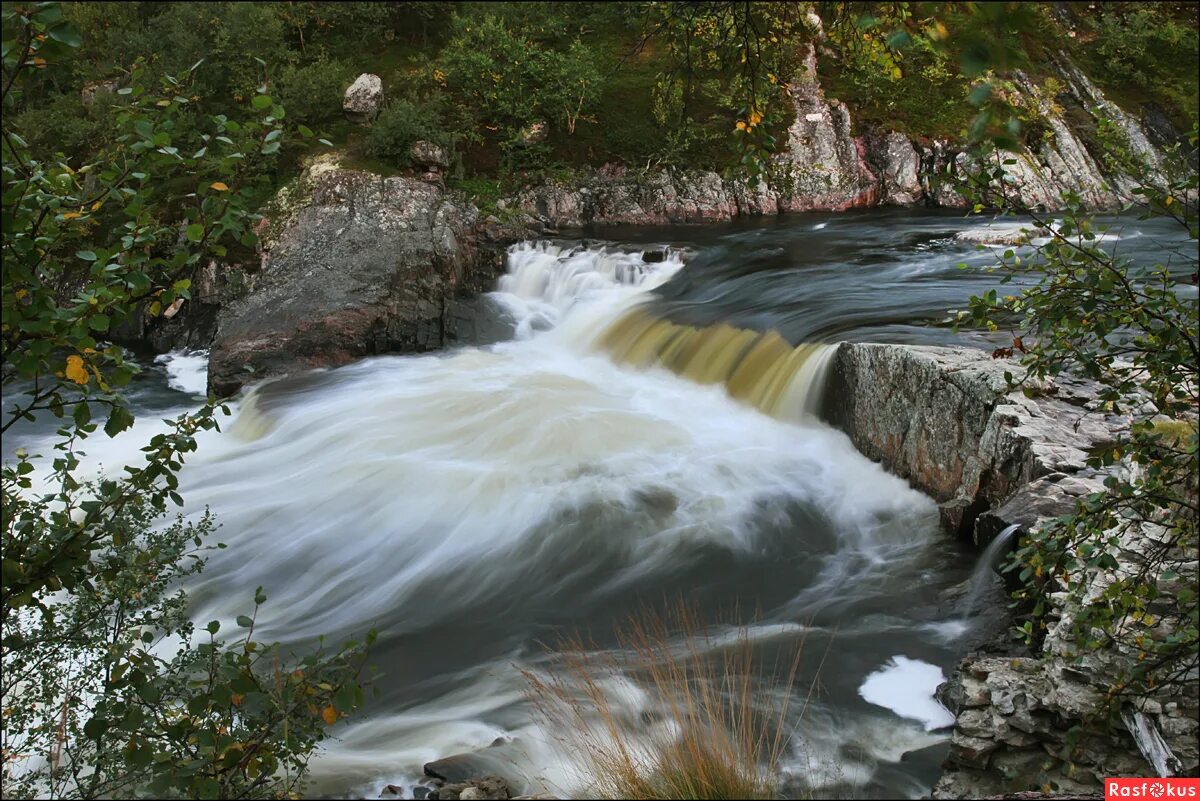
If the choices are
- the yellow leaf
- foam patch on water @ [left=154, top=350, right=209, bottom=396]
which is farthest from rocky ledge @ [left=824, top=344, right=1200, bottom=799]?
foam patch on water @ [left=154, top=350, right=209, bottom=396]

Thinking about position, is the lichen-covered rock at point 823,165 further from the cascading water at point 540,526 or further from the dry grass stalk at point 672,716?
the dry grass stalk at point 672,716

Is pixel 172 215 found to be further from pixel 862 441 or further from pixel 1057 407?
pixel 1057 407

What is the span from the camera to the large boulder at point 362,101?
679 inches

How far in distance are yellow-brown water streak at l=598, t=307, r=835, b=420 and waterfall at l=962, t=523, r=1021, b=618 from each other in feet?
10.2

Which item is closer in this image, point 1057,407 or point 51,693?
point 51,693

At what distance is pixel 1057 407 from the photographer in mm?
6621

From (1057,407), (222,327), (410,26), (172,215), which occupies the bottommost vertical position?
(1057,407)

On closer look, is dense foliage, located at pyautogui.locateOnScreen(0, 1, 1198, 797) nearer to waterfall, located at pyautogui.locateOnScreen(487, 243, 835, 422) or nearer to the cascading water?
the cascading water

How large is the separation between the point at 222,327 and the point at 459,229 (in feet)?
15.5

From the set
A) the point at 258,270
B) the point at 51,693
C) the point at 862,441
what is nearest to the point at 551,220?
the point at 258,270

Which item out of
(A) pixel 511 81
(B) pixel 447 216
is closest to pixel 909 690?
(B) pixel 447 216

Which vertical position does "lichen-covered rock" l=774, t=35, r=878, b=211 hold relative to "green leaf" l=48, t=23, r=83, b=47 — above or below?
above
